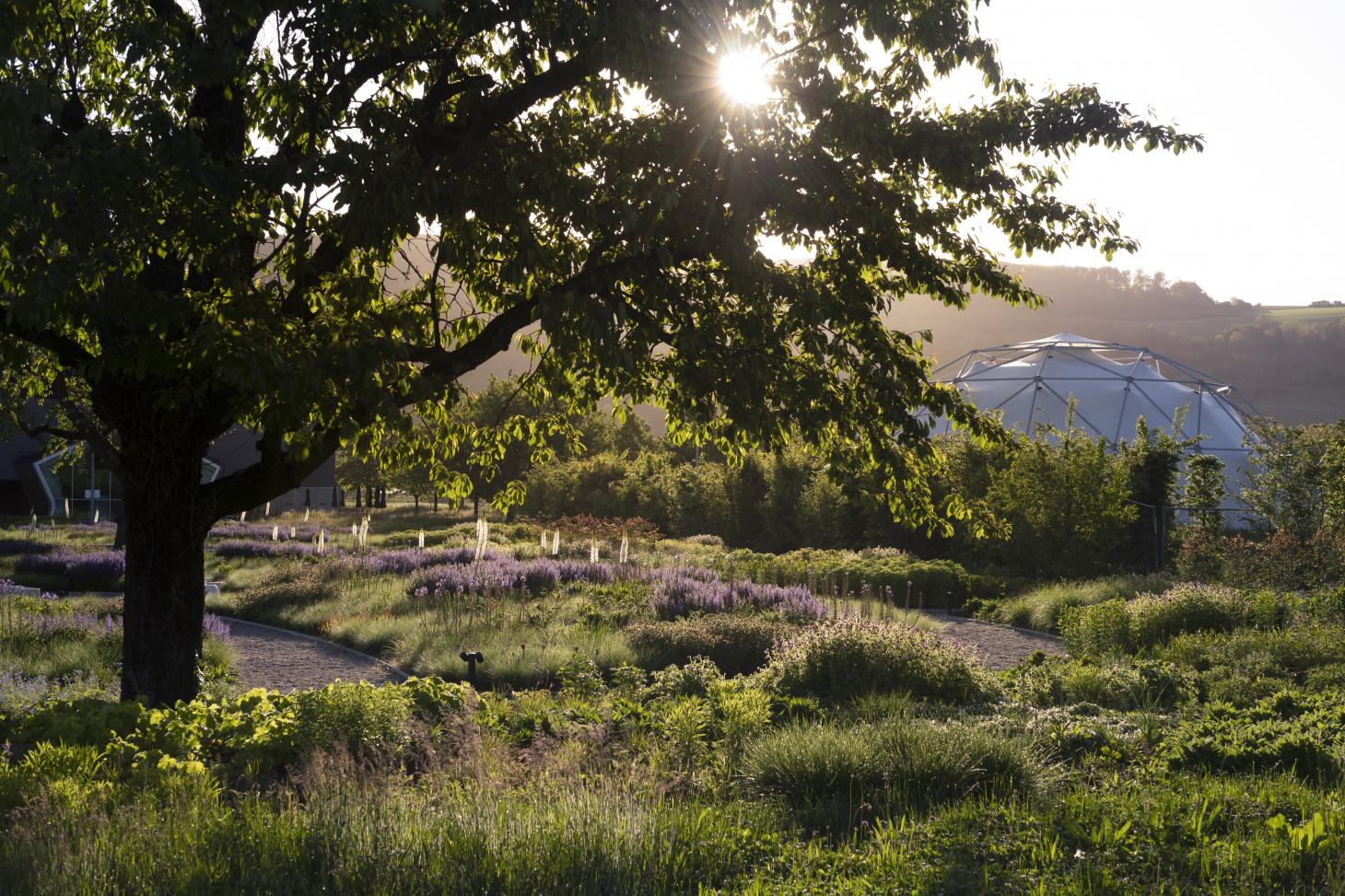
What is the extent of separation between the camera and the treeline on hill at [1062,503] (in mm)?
18109

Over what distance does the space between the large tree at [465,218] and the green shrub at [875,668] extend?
273cm

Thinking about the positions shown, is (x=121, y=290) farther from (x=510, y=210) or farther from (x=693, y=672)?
(x=693, y=672)

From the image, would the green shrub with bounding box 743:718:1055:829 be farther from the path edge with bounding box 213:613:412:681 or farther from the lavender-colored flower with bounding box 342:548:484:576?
the lavender-colored flower with bounding box 342:548:484:576

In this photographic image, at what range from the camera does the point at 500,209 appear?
19.1 feet

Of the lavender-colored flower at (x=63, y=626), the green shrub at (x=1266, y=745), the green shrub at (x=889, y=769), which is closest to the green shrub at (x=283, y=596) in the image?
the lavender-colored flower at (x=63, y=626)

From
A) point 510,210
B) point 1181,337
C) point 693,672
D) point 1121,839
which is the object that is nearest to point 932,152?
point 510,210

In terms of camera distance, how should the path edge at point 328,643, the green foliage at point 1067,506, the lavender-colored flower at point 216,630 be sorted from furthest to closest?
the green foliage at point 1067,506, the lavender-colored flower at point 216,630, the path edge at point 328,643

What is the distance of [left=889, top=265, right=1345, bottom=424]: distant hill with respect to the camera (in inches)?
5261

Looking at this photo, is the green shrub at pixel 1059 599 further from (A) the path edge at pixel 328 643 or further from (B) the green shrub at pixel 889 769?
(B) the green shrub at pixel 889 769

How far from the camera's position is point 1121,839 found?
15.8ft

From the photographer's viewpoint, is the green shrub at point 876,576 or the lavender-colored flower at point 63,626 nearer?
the lavender-colored flower at point 63,626

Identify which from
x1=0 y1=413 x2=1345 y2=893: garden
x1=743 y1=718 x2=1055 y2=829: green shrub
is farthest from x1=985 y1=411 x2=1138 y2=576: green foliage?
x1=743 y1=718 x2=1055 y2=829: green shrub

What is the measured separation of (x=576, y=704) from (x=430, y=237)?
369 centimetres

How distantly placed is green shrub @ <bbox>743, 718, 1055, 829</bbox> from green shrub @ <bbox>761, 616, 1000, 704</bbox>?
308cm
